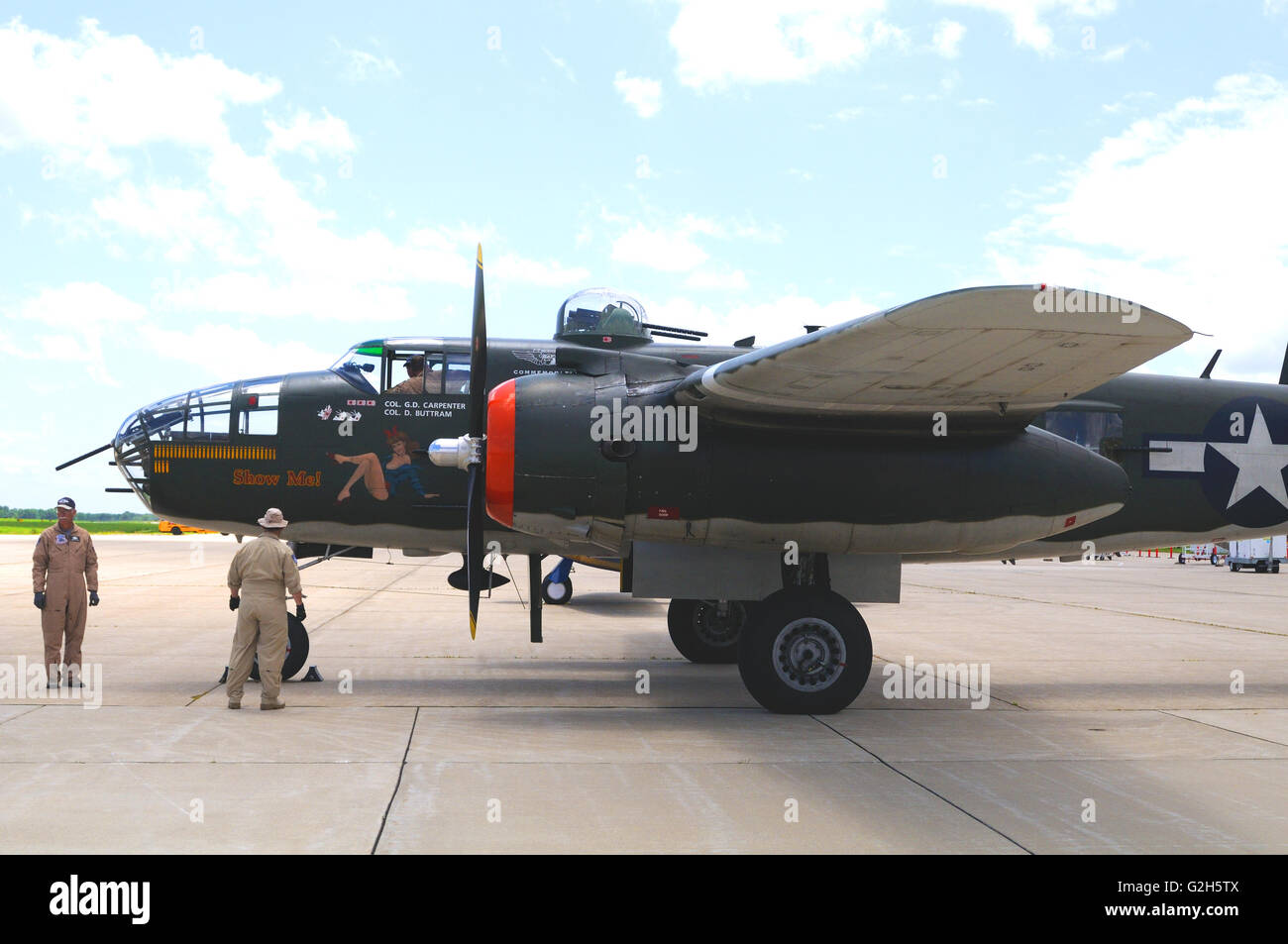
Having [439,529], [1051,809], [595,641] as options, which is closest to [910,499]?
[1051,809]

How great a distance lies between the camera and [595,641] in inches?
563

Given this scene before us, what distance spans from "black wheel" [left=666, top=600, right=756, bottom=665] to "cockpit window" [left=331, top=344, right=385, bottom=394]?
4.61 metres

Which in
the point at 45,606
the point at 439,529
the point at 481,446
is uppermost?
the point at 481,446

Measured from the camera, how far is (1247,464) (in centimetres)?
1041

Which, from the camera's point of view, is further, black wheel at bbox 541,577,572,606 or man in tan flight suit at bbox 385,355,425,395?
black wheel at bbox 541,577,572,606

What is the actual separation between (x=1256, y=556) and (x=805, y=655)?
3957 cm

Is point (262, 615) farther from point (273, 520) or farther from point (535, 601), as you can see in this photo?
point (535, 601)

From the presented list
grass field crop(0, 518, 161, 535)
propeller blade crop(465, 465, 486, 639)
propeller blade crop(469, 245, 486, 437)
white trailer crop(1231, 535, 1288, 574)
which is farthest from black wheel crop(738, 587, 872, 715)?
grass field crop(0, 518, 161, 535)

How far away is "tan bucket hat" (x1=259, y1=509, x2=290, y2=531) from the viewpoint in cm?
903

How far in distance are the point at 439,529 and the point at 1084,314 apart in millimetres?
6273

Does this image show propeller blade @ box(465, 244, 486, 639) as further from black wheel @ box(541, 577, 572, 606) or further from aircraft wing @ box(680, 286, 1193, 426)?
black wheel @ box(541, 577, 572, 606)

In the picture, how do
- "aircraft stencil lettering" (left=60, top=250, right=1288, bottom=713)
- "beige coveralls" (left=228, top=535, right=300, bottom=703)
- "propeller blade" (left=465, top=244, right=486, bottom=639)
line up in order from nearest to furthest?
"aircraft stencil lettering" (left=60, top=250, right=1288, bottom=713) < "propeller blade" (left=465, top=244, right=486, bottom=639) < "beige coveralls" (left=228, top=535, right=300, bottom=703)

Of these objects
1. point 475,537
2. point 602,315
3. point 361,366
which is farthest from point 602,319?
point 475,537

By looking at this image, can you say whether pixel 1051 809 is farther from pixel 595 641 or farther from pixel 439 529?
pixel 595 641
